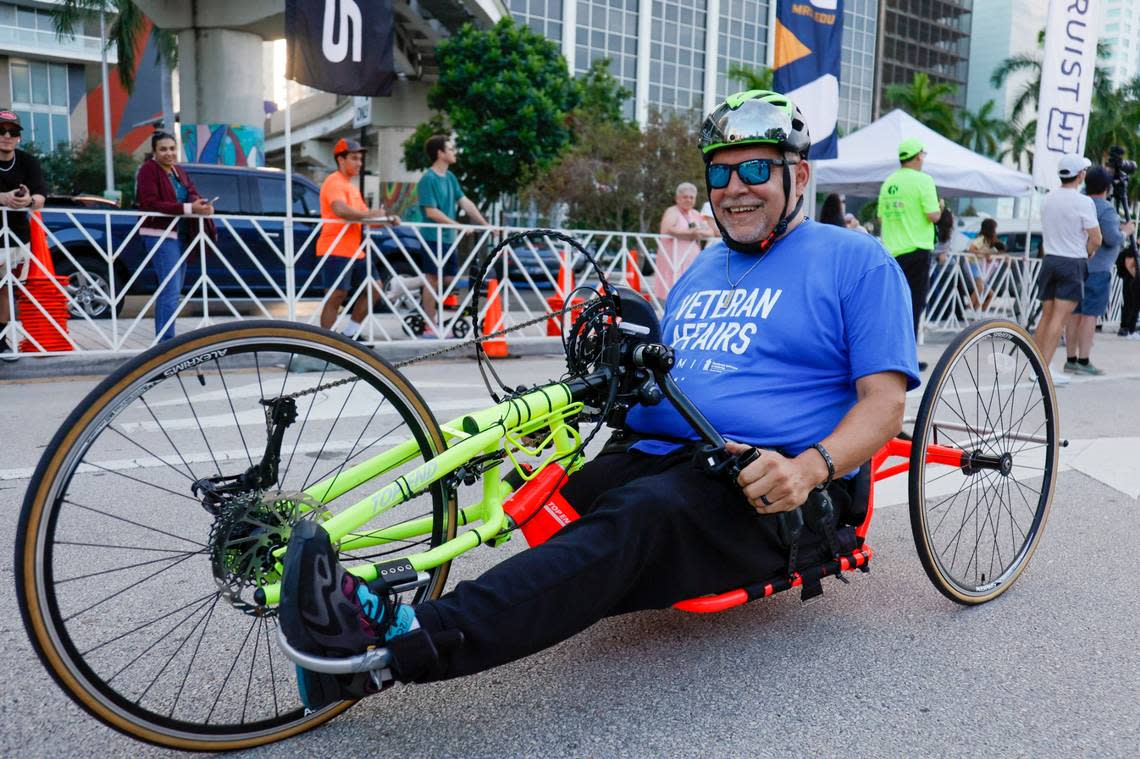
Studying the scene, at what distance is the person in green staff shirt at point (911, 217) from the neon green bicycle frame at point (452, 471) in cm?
620

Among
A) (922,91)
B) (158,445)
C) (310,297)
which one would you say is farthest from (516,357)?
(922,91)

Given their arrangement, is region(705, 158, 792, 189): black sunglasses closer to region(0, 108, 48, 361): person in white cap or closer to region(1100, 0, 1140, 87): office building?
region(0, 108, 48, 361): person in white cap

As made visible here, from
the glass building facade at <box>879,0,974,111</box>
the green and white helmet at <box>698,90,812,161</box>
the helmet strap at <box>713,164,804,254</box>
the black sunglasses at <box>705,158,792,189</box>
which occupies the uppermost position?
the glass building facade at <box>879,0,974,111</box>

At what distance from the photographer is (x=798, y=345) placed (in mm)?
2467

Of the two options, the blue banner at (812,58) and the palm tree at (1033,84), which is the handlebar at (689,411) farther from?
the palm tree at (1033,84)

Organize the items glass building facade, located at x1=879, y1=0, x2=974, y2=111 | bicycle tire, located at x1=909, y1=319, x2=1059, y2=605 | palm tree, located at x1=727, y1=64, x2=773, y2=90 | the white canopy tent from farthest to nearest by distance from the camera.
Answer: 1. glass building facade, located at x1=879, y1=0, x2=974, y2=111
2. palm tree, located at x1=727, y1=64, x2=773, y2=90
3. the white canopy tent
4. bicycle tire, located at x1=909, y1=319, x2=1059, y2=605

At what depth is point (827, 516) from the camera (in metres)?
2.36

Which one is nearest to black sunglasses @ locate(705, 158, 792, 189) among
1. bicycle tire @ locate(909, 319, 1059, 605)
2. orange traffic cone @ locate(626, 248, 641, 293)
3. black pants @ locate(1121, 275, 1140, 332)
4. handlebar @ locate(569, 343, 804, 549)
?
handlebar @ locate(569, 343, 804, 549)

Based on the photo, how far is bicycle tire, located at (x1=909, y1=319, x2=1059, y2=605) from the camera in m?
2.76

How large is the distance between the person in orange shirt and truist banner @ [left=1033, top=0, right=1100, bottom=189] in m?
7.57

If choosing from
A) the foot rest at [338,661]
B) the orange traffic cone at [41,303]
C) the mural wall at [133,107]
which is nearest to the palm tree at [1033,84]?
the mural wall at [133,107]

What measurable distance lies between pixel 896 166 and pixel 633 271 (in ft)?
14.7

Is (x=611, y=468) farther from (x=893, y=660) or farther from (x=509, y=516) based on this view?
(x=893, y=660)

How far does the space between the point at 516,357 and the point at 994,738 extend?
23.4 ft
